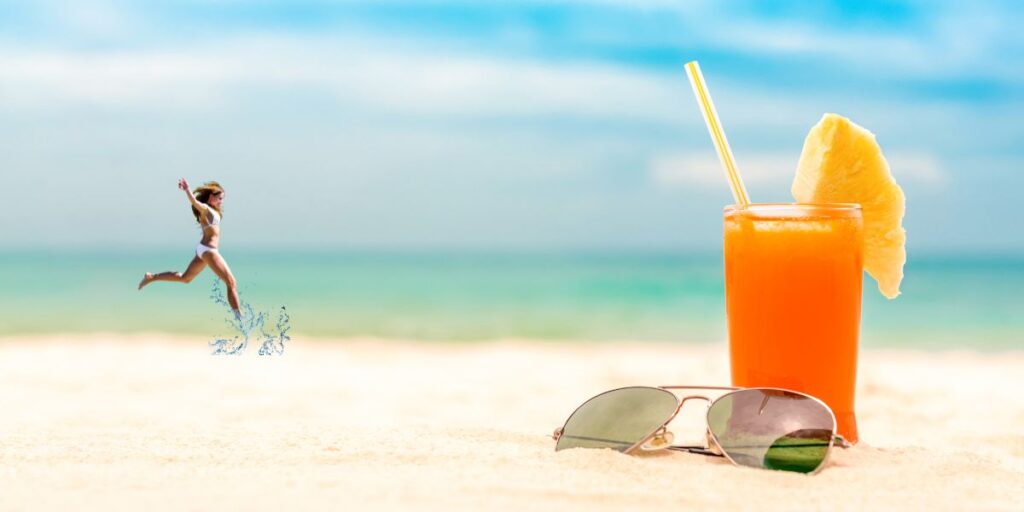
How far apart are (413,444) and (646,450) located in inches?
28.0

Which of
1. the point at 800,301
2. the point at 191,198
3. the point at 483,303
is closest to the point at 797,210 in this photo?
the point at 800,301

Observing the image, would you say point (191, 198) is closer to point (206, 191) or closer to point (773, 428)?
point (206, 191)

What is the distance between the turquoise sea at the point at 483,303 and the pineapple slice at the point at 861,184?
2977 millimetres

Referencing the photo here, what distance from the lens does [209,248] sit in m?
6.41

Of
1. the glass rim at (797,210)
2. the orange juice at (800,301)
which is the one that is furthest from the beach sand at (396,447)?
the glass rim at (797,210)

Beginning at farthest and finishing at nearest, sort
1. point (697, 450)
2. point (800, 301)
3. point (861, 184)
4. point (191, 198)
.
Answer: point (191, 198) → point (861, 184) → point (800, 301) → point (697, 450)

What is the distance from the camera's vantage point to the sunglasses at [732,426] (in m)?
2.59

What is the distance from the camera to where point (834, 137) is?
9.92ft

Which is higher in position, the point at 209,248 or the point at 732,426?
the point at 209,248

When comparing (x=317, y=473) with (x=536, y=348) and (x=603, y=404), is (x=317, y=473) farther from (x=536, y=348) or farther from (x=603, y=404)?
(x=536, y=348)

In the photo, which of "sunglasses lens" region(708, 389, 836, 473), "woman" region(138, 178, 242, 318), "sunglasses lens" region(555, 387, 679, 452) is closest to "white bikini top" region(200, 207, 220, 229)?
"woman" region(138, 178, 242, 318)

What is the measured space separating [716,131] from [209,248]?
4.35 meters

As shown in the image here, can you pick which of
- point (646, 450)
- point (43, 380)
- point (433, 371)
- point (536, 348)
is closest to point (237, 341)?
point (433, 371)

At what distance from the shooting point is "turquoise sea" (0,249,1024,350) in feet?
37.0
